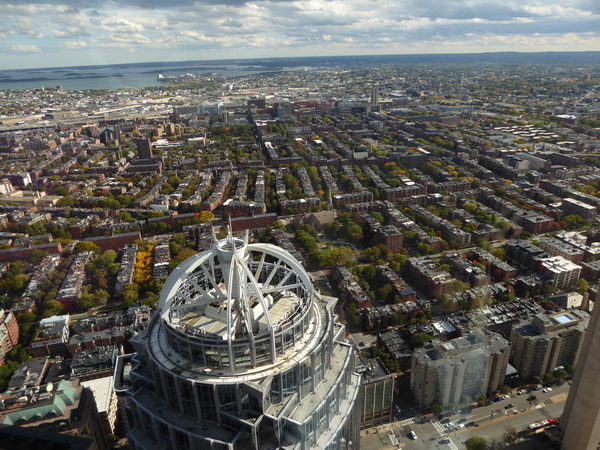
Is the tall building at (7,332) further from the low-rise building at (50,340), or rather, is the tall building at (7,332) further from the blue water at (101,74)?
the blue water at (101,74)

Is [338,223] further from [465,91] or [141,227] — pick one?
[465,91]

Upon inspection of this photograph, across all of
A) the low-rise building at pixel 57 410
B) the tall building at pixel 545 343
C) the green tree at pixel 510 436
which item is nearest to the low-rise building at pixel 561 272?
the tall building at pixel 545 343

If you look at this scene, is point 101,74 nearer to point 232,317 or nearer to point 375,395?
point 375,395

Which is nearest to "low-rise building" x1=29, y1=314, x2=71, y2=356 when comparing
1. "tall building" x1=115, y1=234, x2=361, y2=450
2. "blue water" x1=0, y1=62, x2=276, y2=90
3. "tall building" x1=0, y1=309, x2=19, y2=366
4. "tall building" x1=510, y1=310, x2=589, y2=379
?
"tall building" x1=0, y1=309, x2=19, y2=366

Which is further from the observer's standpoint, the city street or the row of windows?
the city street

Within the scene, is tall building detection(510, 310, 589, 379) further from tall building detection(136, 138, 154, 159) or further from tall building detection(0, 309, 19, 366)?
tall building detection(136, 138, 154, 159)

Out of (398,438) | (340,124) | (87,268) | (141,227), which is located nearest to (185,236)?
(141,227)
